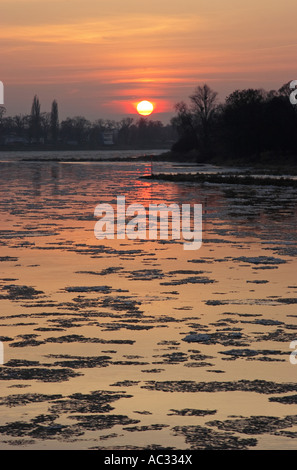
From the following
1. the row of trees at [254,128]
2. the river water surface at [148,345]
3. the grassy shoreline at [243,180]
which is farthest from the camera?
the row of trees at [254,128]

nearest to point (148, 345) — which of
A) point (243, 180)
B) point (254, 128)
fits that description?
point (243, 180)

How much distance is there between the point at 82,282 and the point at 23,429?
7.57 m

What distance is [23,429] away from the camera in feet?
22.2

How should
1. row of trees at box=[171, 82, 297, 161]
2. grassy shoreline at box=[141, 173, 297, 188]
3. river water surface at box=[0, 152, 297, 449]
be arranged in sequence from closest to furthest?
river water surface at box=[0, 152, 297, 449] → grassy shoreline at box=[141, 173, 297, 188] → row of trees at box=[171, 82, 297, 161]

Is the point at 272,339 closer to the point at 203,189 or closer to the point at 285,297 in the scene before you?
the point at 285,297

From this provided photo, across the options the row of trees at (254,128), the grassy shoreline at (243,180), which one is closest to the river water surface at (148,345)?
the grassy shoreline at (243,180)

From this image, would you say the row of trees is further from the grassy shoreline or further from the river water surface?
the river water surface

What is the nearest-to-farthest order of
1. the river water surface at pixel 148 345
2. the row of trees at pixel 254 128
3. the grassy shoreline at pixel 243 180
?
the river water surface at pixel 148 345, the grassy shoreline at pixel 243 180, the row of trees at pixel 254 128

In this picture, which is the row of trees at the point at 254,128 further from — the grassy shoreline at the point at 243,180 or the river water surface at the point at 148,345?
the river water surface at the point at 148,345

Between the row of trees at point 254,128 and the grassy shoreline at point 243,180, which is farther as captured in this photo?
the row of trees at point 254,128

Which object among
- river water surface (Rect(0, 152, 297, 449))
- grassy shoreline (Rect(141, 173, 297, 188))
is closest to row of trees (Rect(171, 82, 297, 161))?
grassy shoreline (Rect(141, 173, 297, 188))

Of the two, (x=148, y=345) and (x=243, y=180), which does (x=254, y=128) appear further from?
(x=148, y=345)

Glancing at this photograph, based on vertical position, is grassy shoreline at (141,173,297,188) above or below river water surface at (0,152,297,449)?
above

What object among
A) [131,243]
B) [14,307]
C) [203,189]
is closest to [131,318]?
[14,307]
